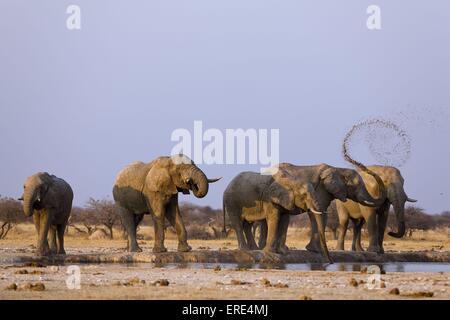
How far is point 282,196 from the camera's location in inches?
1206

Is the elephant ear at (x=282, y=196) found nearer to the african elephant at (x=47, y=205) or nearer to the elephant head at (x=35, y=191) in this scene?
the african elephant at (x=47, y=205)

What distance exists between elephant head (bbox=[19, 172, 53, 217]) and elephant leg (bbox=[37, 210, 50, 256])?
1.00ft

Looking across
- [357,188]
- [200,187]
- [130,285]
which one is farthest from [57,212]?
[130,285]

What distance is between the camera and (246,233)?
32938 mm

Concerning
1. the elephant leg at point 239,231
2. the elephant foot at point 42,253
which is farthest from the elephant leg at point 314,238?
the elephant foot at point 42,253

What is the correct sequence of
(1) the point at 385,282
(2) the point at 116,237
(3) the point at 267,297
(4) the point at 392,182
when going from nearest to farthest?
(3) the point at 267,297
(1) the point at 385,282
(4) the point at 392,182
(2) the point at 116,237

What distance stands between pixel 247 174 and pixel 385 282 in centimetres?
1197

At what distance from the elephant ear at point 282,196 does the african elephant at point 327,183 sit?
1.08 metres

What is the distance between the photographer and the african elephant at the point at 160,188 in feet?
98.2

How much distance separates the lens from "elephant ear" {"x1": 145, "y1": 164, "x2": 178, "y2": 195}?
30234 mm

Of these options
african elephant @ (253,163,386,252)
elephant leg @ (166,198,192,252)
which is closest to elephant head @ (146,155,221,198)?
elephant leg @ (166,198,192,252)

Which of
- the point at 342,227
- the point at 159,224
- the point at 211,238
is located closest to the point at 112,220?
the point at 211,238

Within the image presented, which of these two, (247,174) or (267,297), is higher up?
(247,174)
